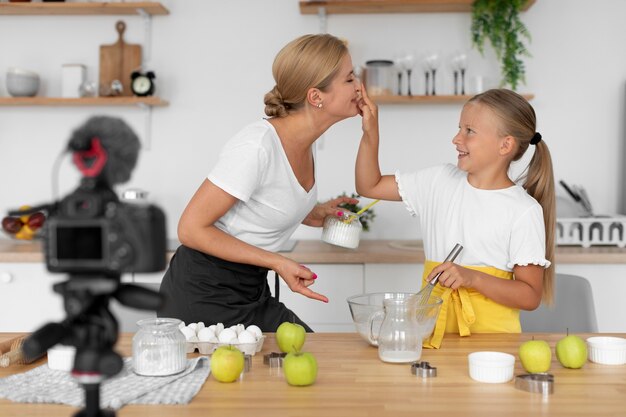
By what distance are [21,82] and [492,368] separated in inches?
111

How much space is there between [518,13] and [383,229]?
1.20m

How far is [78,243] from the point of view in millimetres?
649

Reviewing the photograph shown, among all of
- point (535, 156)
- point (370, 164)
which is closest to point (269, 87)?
point (370, 164)

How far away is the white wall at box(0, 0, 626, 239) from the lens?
3.38m

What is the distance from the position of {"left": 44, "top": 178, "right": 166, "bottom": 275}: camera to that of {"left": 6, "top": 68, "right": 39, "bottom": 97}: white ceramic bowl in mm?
2946

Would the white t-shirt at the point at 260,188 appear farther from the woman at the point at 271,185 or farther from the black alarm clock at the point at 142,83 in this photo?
the black alarm clock at the point at 142,83

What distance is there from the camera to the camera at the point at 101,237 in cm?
64

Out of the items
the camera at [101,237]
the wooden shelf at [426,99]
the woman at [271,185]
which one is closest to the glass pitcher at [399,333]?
the woman at [271,185]

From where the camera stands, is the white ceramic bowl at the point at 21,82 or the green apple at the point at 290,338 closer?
the green apple at the point at 290,338

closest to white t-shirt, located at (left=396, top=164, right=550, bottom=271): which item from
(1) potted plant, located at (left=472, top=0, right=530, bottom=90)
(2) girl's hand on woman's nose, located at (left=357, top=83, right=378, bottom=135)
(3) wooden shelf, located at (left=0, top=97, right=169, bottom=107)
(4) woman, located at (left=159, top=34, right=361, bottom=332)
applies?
(2) girl's hand on woman's nose, located at (left=357, top=83, right=378, bottom=135)

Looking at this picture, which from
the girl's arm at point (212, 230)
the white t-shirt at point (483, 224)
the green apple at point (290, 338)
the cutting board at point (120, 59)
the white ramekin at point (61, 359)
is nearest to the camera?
the white ramekin at point (61, 359)

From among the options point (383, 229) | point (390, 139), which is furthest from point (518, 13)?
point (383, 229)

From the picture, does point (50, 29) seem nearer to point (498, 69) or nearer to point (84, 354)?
point (498, 69)

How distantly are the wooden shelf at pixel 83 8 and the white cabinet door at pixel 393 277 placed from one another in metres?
1.58
